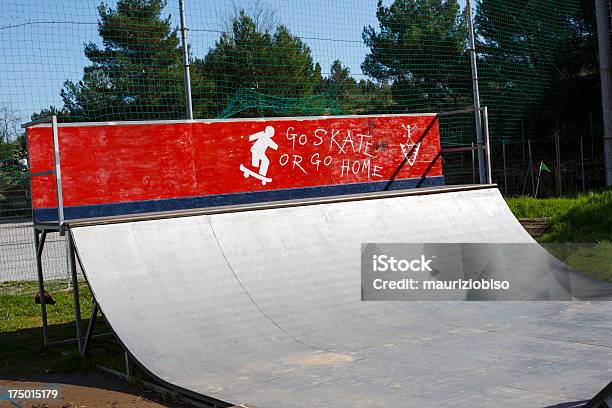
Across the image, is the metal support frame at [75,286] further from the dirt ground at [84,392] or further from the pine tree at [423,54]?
the pine tree at [423,54]

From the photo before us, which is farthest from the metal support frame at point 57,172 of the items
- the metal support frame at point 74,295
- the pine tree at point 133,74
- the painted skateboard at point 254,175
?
the pine tree at point 133,74

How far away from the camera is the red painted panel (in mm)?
6852

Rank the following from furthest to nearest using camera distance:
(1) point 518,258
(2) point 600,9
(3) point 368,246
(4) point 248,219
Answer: (2) point 600,9
(1) point 518,258
(3) point 368,246
(4) point 248,219

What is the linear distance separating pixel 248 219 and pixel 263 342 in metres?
1.57

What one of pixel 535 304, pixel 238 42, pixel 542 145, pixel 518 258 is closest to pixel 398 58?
pixel 238 42

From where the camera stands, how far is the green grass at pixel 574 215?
11.0 meters

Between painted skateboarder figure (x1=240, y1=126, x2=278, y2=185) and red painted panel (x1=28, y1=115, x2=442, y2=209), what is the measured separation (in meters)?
0.01

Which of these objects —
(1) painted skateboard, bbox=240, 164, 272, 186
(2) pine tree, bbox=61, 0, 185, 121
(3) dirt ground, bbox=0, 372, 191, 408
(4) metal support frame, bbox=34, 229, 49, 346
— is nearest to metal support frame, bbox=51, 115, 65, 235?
(4) metal support frame, bbox=34, 229, 49, 346

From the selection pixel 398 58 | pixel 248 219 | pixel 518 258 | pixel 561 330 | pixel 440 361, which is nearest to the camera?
pixel 440 361

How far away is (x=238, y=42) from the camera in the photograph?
52.3 feet

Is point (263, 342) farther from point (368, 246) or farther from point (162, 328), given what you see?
point (368, 246)

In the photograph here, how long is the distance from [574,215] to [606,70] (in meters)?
5.39

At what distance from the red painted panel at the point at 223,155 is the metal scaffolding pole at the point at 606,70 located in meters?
7.14

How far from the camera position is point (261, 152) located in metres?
8.22
